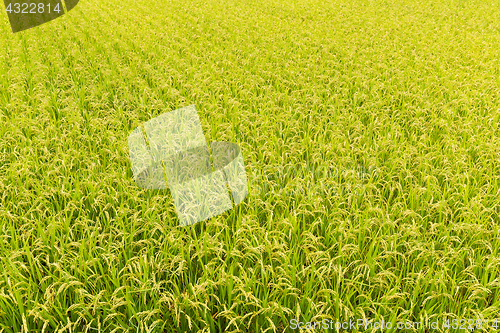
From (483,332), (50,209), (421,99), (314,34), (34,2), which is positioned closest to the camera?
(483,332)

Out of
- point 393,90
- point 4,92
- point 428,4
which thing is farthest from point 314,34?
point 428,4

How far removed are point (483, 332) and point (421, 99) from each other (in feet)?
12.1

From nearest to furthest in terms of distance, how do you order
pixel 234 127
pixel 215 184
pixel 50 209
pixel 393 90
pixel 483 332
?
pixel 483 332 → pixel 50 209 → pixel 215 184 → pixel 234 127 → pixel 393 90

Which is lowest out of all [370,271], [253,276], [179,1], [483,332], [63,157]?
[483,332]

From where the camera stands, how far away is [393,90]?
18.1ft

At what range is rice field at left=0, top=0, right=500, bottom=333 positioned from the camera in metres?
2.17

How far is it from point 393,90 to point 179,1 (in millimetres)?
10529

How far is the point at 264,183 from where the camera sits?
129 inches

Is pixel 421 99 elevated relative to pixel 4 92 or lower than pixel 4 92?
lower

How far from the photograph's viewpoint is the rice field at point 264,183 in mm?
2166

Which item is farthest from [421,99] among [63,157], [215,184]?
[63,157]

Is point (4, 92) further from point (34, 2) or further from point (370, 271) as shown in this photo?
Result: point (34, 2)

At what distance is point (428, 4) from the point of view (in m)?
13.6

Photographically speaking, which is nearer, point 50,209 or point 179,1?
point 50,209
